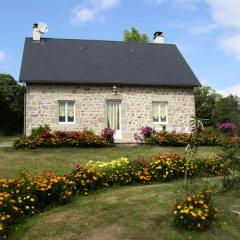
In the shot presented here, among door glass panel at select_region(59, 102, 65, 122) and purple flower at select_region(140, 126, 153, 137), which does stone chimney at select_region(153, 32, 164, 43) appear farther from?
door glass panel at select_region(59, 102, 65, 122)

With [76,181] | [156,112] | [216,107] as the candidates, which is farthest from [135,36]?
[76,181]

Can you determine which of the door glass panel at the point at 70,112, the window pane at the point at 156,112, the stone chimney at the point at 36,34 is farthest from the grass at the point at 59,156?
the stone chimney at the point at 36,34

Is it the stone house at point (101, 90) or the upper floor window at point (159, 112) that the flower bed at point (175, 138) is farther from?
the upper floor window at point (159, 112)

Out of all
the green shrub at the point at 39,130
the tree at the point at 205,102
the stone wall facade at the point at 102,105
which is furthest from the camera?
the tree at the point at 205,102

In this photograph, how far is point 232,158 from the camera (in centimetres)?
898

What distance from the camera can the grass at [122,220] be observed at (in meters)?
6.46

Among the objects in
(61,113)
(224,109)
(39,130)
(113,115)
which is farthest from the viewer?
(224,109)

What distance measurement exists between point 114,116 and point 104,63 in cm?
307

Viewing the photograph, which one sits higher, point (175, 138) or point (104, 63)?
point (104, 63)

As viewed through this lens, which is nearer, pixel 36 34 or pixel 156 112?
pixel 156 112

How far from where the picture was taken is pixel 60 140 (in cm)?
1767

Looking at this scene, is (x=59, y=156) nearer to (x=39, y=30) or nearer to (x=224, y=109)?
(x=39, y=30)

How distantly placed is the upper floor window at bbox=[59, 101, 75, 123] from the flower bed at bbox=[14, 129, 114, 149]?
7.80 ft

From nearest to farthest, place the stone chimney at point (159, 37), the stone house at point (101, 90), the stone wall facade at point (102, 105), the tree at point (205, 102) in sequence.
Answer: the stone wall facade at point (102, 105), the stone house at point (101, 90), the stone chimney at point (159, 37), the tree at point (205, 102)
